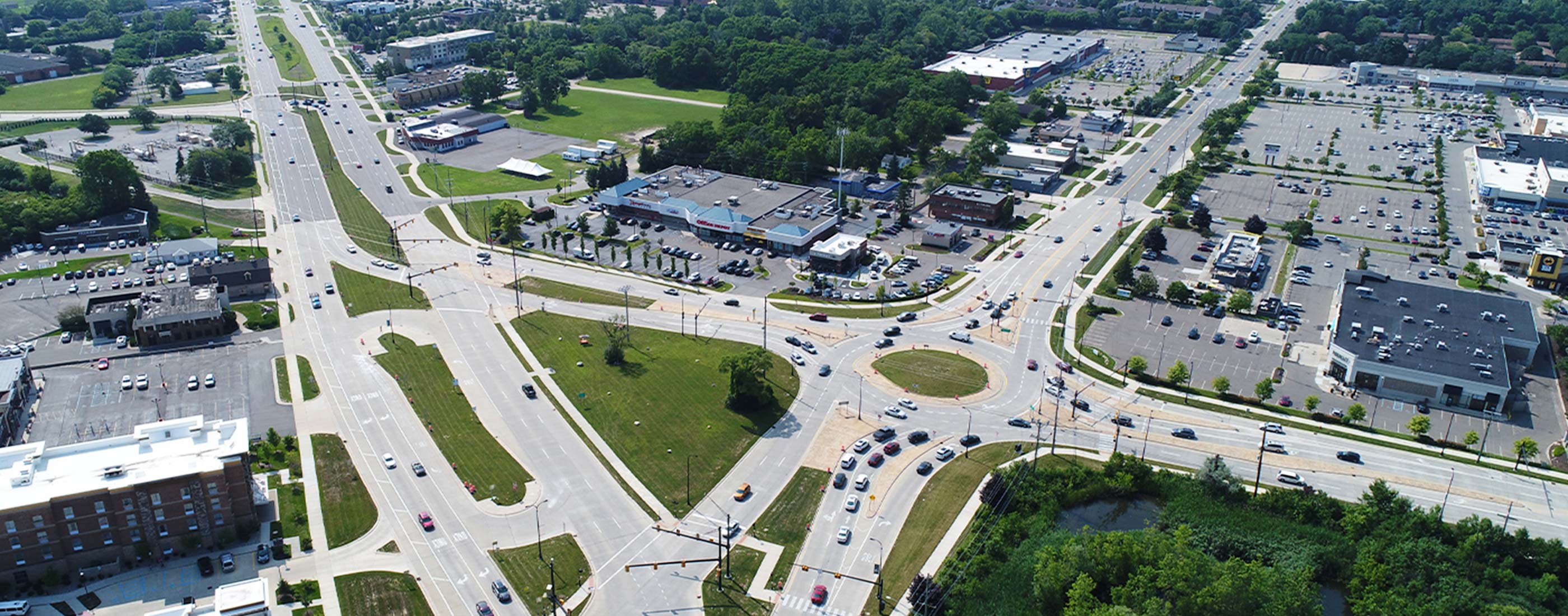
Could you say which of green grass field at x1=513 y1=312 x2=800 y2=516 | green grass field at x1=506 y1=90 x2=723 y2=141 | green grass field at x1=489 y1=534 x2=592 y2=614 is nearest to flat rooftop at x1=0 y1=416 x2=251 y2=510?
green grass field at x1=489 y1=534 x2=592 y2=614

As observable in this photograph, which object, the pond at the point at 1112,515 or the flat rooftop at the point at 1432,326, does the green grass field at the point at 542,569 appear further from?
the flat rooftop at the point at 1432,326

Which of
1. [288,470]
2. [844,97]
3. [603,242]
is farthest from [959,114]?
[288,470]

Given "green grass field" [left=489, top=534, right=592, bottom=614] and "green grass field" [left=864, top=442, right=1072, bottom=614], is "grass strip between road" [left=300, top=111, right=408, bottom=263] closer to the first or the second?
"green grass field" [left=489, top=534, right=592, bottom=614]

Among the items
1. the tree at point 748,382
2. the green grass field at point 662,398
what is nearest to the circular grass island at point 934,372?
the green grass field at point 662,398

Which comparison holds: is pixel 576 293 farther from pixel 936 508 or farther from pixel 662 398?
pixel 936 508

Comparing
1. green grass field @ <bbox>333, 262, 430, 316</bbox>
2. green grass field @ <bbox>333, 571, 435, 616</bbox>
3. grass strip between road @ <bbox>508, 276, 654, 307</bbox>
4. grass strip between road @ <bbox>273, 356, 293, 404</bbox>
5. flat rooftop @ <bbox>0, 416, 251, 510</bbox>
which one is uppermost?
flat rooftop @ <bbox>0, 416, 251, 510</bbox>

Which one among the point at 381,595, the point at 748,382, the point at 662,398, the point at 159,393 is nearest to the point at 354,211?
the point at 159,393
